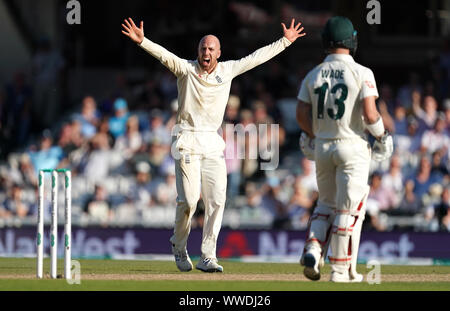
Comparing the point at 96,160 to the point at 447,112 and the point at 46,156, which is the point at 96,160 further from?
the point at 447,112

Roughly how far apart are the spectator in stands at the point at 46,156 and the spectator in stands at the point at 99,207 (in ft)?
3.88

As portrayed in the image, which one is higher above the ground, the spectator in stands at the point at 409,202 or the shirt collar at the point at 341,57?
the shirt collar at the point at 341,57

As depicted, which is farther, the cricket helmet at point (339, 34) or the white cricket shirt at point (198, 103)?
the white cricket shirt at point (198, 103)

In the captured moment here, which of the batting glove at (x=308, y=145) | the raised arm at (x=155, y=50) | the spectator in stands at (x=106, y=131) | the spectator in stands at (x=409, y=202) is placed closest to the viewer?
the batting glove at (x=308, y=145)

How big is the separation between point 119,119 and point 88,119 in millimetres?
590

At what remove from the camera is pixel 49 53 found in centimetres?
1919

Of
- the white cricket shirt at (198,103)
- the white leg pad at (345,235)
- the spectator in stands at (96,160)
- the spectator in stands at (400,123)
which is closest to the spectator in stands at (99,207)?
the spectator in stands at (96,160)

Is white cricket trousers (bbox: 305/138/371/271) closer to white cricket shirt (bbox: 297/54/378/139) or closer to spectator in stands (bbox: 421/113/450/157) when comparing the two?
white cricket shirt (bbox: 297/54/378/139)

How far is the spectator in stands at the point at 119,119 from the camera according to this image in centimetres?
1702

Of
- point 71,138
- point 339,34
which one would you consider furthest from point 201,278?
point 71,138

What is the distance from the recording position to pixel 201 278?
29.5 ft

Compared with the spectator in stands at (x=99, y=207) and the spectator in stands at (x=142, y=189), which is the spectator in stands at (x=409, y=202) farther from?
the spectator in stands at (x=99, y=207)

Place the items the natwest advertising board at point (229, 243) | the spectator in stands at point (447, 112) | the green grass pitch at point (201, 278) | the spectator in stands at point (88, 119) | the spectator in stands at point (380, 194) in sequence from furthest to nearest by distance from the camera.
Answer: the spectator in stands at point (88, 119) < the spectator in stands at point (447, 112) < the spectator in stands at point (380, 194) < the natwest advertising board at point (229, 243) < the green grass pitch at point (201, 278)

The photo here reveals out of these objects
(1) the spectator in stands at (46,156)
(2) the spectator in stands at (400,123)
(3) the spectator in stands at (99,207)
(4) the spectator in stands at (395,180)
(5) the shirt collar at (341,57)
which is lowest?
(3) the spectator in stands at (99,207)
